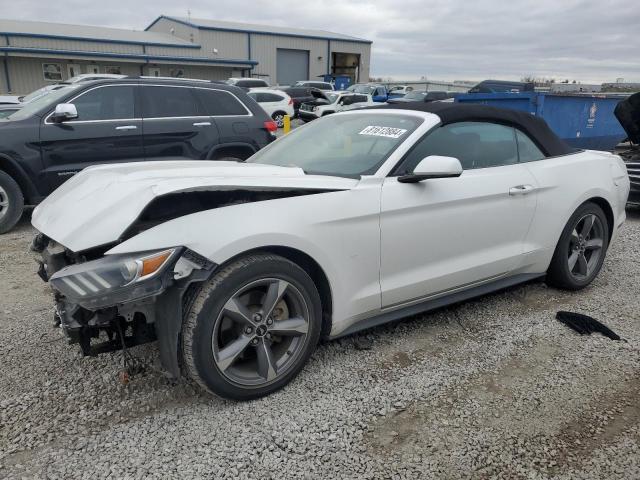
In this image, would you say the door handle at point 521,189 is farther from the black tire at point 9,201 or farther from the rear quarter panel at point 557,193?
the black tire at point 9,201

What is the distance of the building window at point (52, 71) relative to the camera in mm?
31891

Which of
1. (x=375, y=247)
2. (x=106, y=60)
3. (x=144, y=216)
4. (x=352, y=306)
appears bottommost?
(x=352, y=306)

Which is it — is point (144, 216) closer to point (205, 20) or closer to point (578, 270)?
point (578, 270)

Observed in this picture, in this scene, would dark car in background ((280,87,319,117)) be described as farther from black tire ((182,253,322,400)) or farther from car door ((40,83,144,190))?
black tire ((182,253,322,400))

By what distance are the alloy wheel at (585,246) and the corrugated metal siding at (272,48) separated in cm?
4097

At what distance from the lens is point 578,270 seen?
4.31 m

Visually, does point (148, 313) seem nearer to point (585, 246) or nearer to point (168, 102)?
point (585, 246)

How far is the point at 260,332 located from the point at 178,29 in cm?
4686

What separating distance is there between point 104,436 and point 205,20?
49798 millimetres

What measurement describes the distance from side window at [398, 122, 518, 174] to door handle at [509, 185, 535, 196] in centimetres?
22

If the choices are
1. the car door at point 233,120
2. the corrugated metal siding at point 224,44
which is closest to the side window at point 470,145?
the car door at point 233,120

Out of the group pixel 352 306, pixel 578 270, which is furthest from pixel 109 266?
pixel 578 270

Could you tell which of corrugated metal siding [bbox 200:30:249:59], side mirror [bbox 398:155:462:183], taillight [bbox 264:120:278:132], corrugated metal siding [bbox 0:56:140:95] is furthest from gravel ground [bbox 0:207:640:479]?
corrugated metal siding [bbox 200:30:249:59]

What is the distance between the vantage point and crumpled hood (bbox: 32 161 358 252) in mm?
2434
